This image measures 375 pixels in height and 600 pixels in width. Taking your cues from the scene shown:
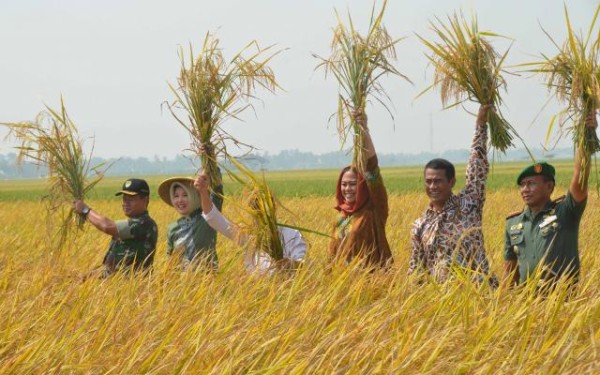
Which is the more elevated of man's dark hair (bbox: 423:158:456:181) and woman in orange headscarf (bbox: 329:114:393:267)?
man's dark hair (bbox: 423:158:456:181)

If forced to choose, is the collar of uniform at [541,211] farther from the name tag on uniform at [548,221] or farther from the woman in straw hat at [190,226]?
the woman in straw hat at [190,226]

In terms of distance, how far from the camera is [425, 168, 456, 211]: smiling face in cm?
448

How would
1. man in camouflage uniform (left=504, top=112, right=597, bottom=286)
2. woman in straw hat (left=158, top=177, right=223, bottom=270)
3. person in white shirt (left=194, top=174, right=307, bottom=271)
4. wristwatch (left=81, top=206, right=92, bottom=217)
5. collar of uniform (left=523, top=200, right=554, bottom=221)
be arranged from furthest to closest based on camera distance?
wristwatch (left=81, top=206, right=92, bottom=217), woman in straw hat (left=158, top=177, right=223, bottom=270), person in white shirt (left=194, top=174, right=307, bottom=271), collar of uniform (left=523, top=200, right=554, bottom=221), man in camouflage uniform (left=504, top=112, right=597, bottom=286)

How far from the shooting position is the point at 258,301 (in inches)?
163

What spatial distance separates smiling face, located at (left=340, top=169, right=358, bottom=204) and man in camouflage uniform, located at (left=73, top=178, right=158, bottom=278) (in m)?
1.25

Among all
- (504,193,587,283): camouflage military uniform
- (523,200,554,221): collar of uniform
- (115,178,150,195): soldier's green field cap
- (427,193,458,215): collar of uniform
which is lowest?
(504,193,587,283): camouflage military uniform

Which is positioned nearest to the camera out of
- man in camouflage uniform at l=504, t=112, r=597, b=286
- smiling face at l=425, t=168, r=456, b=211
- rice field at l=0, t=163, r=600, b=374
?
rice field at l=0, t=163, r=600, b=374

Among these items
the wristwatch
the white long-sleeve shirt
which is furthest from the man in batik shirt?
the wristwatch

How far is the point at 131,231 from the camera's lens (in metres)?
5.04

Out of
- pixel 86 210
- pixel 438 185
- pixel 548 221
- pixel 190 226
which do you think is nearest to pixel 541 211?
pixel 548 221

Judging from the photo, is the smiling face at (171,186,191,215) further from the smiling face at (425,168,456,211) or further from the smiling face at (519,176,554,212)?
the smiling face at (519,176,554,212)

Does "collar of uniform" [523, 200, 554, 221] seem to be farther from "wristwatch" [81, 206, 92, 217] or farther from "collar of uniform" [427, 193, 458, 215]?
"wristwatch" [81, 206, 92, 217]

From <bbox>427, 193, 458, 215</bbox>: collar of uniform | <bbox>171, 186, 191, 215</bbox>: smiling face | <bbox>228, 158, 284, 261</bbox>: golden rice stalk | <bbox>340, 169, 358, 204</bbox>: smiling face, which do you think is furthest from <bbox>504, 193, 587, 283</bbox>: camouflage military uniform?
<bbox>171, 186, 191, 215</bbox>: smiling face

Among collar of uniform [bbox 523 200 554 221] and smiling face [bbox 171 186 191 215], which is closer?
collar of uniform [bbox 523 200 554 221]
